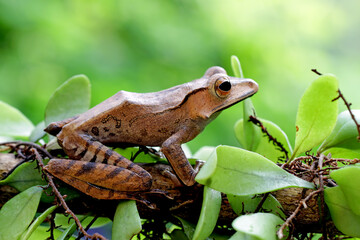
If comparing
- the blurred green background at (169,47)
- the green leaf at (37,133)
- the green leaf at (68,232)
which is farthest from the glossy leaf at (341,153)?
the blurred green background at (169,47)

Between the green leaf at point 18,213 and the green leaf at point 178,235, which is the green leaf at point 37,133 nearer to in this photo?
the green leaf at point 18,213

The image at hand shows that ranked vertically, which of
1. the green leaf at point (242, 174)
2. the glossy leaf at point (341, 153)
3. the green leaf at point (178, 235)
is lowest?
the green leaf at point (178, 235)

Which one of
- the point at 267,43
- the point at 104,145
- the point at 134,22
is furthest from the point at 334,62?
the point at 104,145

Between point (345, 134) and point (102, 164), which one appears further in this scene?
point (102, 164)

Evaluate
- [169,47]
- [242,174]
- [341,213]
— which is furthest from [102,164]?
[169,47]

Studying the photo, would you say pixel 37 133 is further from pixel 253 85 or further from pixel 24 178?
pixel 253 85

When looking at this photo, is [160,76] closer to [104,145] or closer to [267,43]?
[267,43]

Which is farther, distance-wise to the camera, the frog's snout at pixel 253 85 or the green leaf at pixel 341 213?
the frog's snout at pixel 253 85
